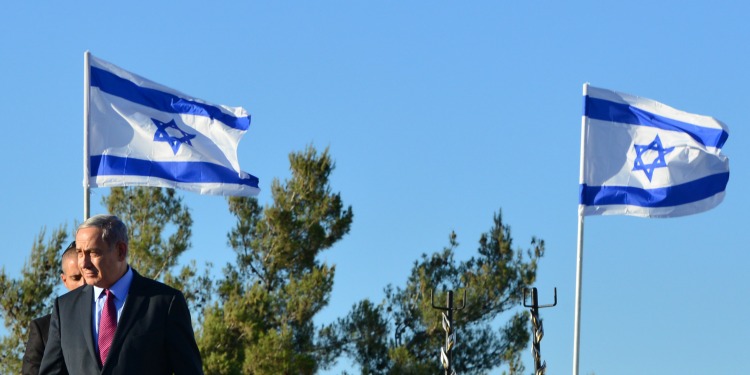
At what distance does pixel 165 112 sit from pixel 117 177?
834 millimetres

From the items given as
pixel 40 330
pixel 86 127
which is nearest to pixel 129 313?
pixel 40 330

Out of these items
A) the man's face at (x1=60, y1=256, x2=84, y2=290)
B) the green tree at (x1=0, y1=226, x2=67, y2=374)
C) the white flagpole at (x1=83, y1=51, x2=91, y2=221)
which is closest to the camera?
the man's face at (x1=60, y1=256, x2=84, y2=290)

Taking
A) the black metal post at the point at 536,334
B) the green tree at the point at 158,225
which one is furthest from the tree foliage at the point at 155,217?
the black metal post at the point at 536,334

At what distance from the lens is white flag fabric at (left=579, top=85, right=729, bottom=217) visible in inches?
530

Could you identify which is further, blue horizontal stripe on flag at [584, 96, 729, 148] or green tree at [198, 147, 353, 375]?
green tree at [198, 147, 353, 375]

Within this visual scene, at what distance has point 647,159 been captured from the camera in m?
13.6

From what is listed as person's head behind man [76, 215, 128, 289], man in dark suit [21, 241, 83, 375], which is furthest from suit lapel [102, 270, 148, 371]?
man in dark suit [21, 241, 83, 375]

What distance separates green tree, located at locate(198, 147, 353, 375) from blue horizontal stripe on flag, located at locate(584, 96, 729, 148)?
26.1ft

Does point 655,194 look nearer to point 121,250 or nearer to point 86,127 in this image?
point 86,127

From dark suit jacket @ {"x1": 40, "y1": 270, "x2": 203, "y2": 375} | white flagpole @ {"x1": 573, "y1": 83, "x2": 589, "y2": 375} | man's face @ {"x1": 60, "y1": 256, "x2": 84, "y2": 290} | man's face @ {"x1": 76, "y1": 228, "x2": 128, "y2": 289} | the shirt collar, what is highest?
white flagpole @ {"x1": 573, "y1": 83, "x2": 589, "y2": 375}

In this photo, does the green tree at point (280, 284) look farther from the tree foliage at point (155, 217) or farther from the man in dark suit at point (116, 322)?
the man in dark suit at point (116, 322)

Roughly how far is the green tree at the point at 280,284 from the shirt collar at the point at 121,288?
1546cm

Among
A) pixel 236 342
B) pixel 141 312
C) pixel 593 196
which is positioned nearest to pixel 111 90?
pixel 593 196

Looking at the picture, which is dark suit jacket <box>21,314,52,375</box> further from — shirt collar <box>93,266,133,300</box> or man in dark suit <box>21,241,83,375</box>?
shirt collar <box>93,266,133,300</box>
